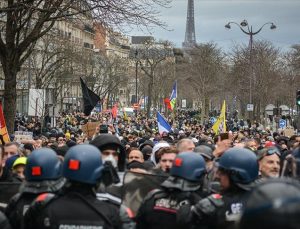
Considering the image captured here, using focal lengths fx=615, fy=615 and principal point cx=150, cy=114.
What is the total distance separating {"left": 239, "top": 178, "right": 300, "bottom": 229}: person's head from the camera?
208 cm

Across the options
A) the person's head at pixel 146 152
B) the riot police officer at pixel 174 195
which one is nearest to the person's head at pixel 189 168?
the riot police officer at pixel 174 195

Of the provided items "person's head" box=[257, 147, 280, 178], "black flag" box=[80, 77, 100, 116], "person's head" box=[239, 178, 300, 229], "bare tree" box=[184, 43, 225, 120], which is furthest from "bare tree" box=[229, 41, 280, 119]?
"person's head" box=[239, 178, 300, 229]

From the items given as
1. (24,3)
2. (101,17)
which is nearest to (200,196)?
(24,3)

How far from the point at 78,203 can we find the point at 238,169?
1.16m

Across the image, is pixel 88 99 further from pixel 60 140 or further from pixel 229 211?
pixel 229 211

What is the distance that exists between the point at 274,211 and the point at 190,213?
2.11 metres

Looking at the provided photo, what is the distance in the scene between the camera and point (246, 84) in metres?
48.5

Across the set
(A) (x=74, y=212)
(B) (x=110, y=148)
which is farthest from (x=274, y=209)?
(B) (x=110, y=148)

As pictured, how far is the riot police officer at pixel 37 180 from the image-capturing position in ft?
13.9

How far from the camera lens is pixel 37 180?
168 inches

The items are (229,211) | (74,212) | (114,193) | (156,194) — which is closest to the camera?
(74,212)

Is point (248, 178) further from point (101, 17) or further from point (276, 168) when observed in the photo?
point (101, 17)

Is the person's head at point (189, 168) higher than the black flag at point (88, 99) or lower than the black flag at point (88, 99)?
lower

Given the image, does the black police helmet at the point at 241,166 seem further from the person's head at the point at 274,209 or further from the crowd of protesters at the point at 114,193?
the person's head at the point at 274,209
